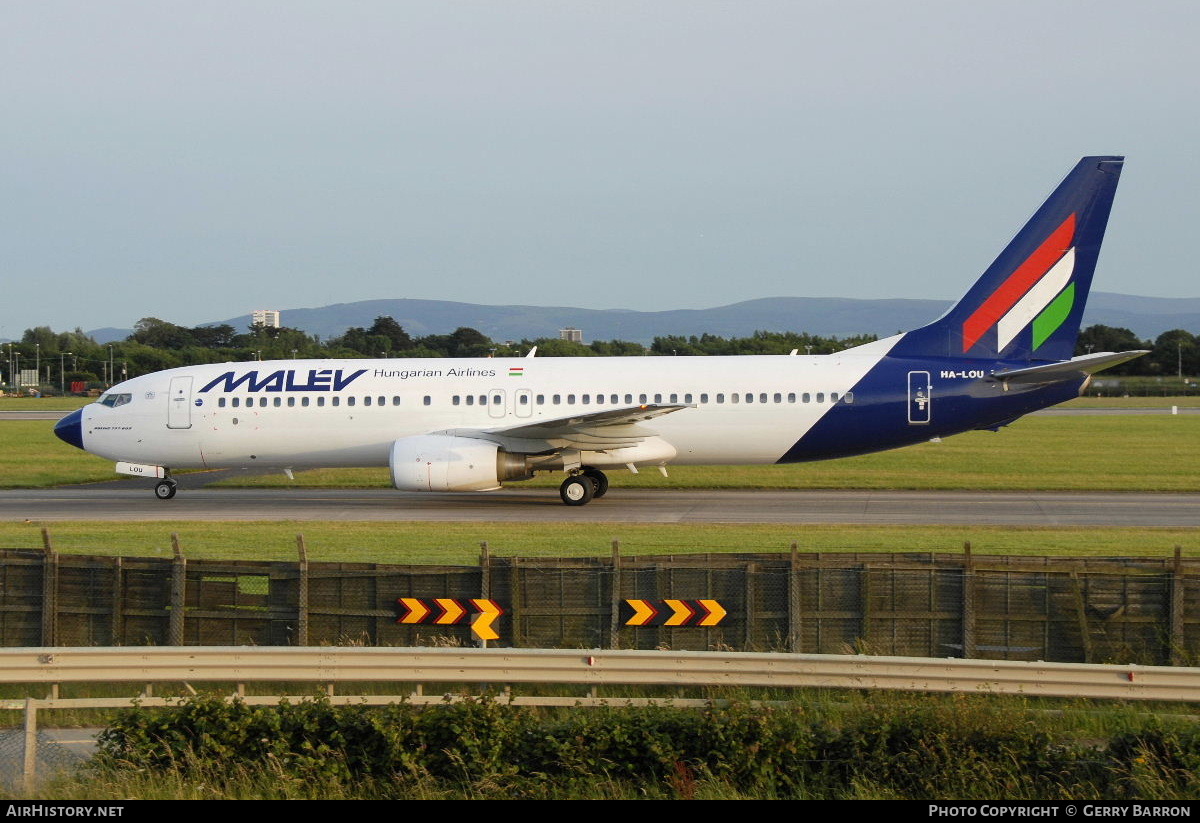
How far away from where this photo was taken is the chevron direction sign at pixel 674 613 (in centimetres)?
1390

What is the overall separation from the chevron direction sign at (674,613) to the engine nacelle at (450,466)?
12.8m

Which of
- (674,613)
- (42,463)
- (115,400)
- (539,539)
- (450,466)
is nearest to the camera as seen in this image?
(674,613)

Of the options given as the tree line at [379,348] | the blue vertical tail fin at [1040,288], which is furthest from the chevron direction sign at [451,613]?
the tree line at [379,348]

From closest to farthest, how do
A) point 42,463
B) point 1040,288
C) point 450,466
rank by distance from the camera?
point 450,466, point 1040,288, point 42,463

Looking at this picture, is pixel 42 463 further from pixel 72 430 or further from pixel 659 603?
pixel 659 603

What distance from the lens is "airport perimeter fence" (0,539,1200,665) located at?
13695 mm

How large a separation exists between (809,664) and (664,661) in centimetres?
126

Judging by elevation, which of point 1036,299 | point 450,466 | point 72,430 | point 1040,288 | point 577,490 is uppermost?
point 1040,288

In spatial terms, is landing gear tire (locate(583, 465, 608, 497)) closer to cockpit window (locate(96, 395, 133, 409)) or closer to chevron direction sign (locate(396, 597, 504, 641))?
cockpit window (locate(96, 395, 133, 409))

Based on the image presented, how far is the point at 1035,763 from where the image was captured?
9508mm

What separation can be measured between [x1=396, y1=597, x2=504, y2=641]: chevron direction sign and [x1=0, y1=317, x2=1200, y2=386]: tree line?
5863 centimetres

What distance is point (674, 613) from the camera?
1391cm

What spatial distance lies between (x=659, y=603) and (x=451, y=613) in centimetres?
239

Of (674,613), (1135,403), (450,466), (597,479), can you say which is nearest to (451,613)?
(674,613)
